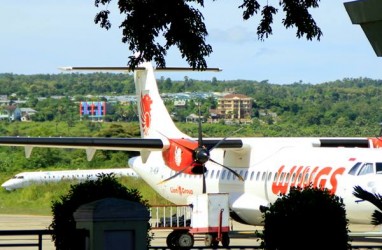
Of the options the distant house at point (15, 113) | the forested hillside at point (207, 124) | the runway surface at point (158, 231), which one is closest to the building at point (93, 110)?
the forested hillside at point (207, 124)

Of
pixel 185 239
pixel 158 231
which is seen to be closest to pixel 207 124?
pixel 158 231

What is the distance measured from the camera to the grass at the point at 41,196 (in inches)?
1767

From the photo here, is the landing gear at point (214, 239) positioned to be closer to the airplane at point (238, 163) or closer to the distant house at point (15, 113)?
the airplane at point (238, 163)

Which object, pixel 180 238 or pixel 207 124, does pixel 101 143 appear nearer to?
pixel 180 238

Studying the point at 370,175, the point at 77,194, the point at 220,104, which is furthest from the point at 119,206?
the point at 220,104

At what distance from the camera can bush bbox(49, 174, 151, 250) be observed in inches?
513

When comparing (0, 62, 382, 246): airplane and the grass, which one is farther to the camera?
the grass

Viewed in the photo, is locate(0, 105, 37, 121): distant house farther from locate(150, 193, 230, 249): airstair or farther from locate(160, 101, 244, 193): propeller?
locate(150, 193, 230, 249): airstair

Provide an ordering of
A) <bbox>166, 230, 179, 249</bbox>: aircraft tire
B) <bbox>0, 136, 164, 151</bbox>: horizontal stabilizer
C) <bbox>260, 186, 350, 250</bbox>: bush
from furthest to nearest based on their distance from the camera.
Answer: <bbox>0, 136, 164, 151</bbox>: horizontal stabilizer < <bbox>166, 230, 179, 249</bbox>: aircraft tire < <bbox>260, 186, 350, 250</bbox>: bush

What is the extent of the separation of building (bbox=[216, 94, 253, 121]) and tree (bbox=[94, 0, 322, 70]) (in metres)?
118

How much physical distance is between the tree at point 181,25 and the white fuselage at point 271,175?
33.4 feet

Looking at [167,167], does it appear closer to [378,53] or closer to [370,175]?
[370,175]

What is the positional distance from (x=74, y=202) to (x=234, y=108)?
12205 centimetres

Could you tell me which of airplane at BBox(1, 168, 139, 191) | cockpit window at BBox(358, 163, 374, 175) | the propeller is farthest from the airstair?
airplane at BBox(1, 168, 139, 191)
